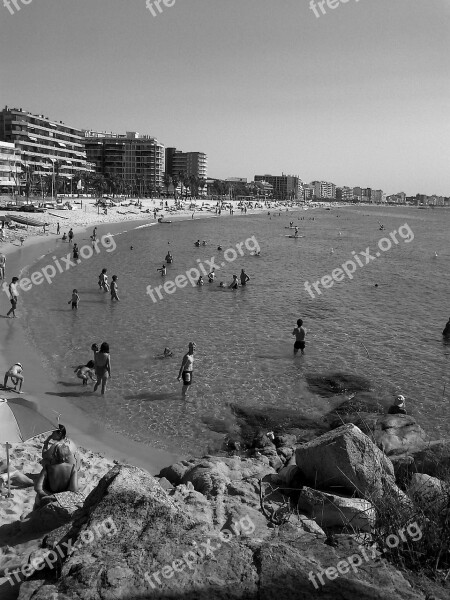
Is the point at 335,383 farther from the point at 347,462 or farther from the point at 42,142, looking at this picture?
the point at 42,142

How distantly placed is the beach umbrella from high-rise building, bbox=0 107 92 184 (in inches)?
3626

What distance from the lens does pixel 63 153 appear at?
114 m

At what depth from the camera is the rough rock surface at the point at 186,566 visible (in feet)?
10.9

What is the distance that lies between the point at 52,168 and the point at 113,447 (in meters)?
108

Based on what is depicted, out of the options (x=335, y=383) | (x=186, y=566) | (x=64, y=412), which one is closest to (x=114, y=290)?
(x=64, y=412)

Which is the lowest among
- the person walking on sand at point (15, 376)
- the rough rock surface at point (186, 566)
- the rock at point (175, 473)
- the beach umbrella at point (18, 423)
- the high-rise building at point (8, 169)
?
the rock at point (175, 473)

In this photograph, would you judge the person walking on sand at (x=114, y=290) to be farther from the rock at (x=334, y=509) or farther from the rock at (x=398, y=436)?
the rock at (x=334, y=509)

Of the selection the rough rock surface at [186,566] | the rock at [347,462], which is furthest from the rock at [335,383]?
the rough rock surface at [186,566]

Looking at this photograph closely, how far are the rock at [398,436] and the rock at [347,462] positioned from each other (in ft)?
7.23

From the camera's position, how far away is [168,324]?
20.2 m

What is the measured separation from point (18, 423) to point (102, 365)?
162 inches

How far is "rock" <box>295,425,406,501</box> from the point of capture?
20.7 ft

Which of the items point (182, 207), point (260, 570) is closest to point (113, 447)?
point (260, 570)

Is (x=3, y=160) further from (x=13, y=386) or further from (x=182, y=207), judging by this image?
(x=13, y=386)
